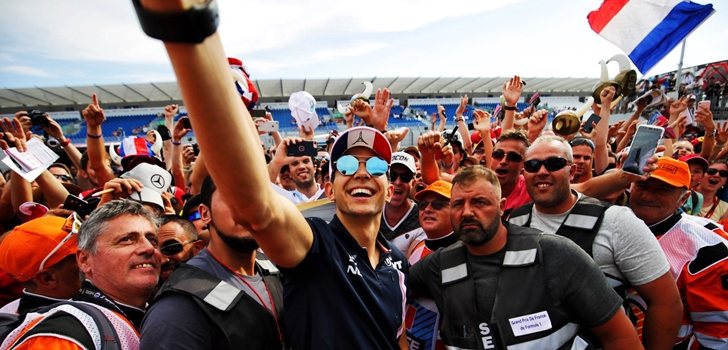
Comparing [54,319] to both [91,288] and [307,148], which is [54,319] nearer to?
[91,288]

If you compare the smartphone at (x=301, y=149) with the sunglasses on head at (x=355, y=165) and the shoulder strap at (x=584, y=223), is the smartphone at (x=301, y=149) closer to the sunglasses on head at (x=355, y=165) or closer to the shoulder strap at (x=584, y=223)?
the sunglasses on head at (x=355, y=165)

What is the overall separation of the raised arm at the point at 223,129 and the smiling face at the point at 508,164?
125 inches

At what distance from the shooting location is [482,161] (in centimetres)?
593

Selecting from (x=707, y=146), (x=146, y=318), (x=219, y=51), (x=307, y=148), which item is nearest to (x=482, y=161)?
(x=307, y=148)

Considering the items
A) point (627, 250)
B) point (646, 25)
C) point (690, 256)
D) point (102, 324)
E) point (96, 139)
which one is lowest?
point (690, 256)

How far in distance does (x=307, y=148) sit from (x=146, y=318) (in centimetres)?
240

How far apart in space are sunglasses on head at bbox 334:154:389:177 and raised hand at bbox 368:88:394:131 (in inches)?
75.1

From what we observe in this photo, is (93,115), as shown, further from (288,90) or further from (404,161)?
(288,90)

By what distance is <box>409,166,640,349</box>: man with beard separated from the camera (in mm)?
1940

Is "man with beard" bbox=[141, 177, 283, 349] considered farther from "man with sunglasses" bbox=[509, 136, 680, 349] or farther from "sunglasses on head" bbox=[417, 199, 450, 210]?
"man with sunglasses" bbox=[509, 136, 680, 349]

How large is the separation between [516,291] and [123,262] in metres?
2.17

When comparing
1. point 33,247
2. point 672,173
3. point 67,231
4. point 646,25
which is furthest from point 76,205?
point 646,25

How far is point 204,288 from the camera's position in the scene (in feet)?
Result: 5.21

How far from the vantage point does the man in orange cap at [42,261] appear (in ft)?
6.73
